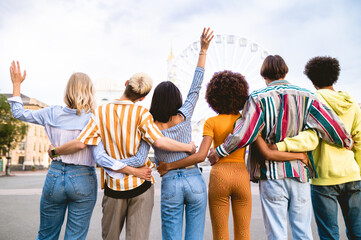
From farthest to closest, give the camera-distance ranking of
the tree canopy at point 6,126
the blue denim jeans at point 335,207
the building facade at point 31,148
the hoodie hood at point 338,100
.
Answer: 1. the building facade at point 31,148
2. the tree canopy at point 6,126
3. the hoodie hood at point 338,100
4. the blue denim jeans at point 335,207

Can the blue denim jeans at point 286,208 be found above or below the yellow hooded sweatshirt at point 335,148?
below

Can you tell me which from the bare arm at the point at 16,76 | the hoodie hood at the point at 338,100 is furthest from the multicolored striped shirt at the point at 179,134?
the bare arm at the point at 16,76

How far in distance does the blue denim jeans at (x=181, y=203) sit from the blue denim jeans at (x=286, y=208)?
478mm

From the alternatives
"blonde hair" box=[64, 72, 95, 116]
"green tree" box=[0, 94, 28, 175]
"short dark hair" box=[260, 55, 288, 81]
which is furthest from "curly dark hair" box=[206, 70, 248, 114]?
"green tree" box=[0, 94, 28, 175]

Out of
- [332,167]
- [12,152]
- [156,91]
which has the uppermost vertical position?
[156,91]

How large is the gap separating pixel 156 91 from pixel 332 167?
1486 millimetres

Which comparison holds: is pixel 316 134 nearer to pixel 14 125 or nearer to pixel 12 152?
pixel 14 125

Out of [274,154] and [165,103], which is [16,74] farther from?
[274,154]

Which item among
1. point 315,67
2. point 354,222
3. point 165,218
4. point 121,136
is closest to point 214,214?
point 165,218

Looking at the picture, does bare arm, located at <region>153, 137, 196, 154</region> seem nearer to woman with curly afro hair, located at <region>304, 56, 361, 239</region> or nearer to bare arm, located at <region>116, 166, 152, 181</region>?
bare arm, located at <region>116, 166, 152, 181</region>

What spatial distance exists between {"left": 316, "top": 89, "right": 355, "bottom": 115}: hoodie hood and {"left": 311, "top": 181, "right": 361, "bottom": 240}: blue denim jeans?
23.2 inches

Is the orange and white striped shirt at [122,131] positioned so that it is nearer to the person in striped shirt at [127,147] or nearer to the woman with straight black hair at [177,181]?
the person in striped shirt at [127,147]

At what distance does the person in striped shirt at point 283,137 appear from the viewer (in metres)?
2.09

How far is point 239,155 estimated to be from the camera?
7.36 ft
